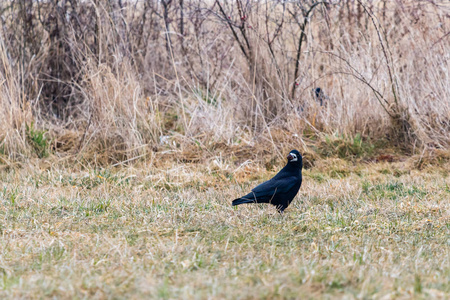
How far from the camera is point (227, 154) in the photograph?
6.94m

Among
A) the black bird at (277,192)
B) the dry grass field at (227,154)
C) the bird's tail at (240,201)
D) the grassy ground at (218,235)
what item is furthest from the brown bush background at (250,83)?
the bird's tail at (240,201)

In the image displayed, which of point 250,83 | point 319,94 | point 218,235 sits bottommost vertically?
point 218,235

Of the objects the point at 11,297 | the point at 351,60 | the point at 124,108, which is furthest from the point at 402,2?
the point at 11,297

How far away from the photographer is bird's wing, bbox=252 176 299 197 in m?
4.59

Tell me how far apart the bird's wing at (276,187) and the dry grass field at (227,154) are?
19 cm

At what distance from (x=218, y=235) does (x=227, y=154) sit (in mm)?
3129

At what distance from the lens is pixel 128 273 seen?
9.59 feet

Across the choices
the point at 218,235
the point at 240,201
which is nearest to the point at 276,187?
the point at 240,201

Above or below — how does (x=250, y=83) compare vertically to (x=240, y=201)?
above

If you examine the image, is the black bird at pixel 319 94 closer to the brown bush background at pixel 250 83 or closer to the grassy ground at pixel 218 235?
the brown bush background at pixel 250 83

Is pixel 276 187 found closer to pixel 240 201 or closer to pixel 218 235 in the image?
pixel 240 201

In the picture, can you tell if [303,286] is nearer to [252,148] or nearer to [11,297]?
→ [11,297]

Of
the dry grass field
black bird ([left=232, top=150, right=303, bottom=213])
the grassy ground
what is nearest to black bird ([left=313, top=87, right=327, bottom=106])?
the dry grass field

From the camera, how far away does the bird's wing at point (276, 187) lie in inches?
181
